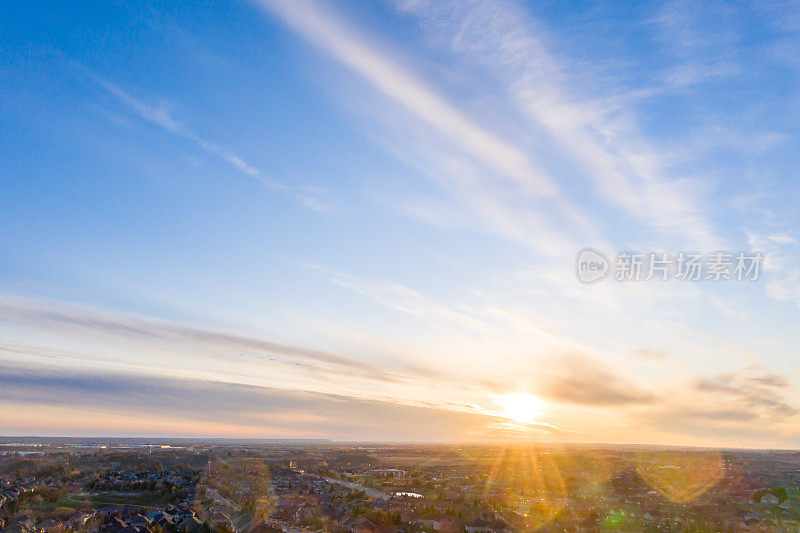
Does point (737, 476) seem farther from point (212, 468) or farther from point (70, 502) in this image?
point (70, 502)

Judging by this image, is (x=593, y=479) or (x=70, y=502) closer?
(x=70, y=502)

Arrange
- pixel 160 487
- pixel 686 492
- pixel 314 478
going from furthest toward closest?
pixel 314 478
pixel 686 492
pixel 160 487

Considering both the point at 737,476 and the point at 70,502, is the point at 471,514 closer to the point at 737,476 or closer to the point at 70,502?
the point at 70,502

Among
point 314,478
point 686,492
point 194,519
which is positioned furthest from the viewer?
point 314,478

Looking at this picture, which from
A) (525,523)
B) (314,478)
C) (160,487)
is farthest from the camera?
(314,478)

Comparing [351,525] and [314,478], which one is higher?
[351,525]

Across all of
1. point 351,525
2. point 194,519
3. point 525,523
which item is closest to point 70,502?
point 194,519

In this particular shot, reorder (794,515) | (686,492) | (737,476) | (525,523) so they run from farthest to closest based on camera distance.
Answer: (737,476) < (686,492) < (794,515) < (525,523)

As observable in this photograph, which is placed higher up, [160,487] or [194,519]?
[194,519]

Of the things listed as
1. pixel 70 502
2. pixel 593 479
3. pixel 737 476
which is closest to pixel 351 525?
pixel 70 502
